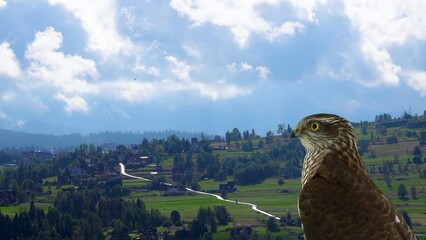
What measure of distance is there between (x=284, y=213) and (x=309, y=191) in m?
122

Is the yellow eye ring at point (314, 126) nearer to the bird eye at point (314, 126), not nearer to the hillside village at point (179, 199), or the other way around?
the bird eye at point (314, 126)

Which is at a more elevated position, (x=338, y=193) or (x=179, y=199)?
(x=338, y=193)

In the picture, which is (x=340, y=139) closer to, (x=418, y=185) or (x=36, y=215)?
(x=36, y=215)

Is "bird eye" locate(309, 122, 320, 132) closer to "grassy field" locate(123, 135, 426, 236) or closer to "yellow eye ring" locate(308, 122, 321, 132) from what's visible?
"yellow eye ring" locate(308, 122, 321, 132)

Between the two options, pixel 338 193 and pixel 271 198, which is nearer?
pixel 338 193

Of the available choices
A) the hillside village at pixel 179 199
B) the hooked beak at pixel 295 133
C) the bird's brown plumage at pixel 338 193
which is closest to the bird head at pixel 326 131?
the bird's brown plumage at pixel 338 193

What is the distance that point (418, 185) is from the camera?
15562cm

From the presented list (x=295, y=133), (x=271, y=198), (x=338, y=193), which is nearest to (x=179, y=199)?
(x=271, y=198)

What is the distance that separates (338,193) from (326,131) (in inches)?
33.9

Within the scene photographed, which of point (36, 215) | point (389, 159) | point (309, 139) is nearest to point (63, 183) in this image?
point (36, 215)

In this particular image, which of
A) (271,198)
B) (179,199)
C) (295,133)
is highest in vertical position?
(295,133)

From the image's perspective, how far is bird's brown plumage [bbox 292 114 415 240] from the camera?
816 cm

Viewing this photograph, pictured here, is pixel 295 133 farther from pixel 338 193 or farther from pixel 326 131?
pixel 338 193

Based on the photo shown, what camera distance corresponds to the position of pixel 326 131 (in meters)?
8.98
